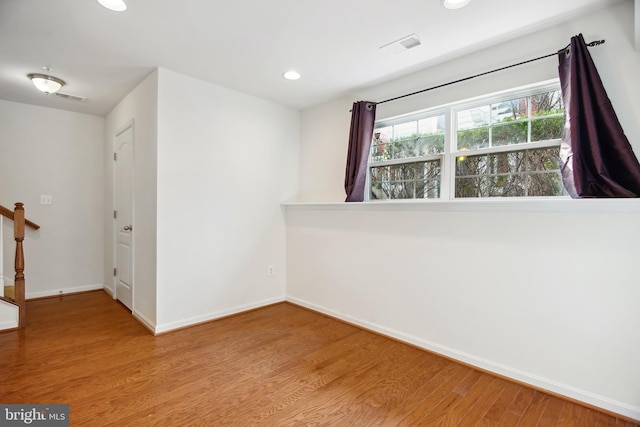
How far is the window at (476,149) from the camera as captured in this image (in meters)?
2.26

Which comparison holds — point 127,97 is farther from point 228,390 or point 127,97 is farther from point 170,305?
point 228,390

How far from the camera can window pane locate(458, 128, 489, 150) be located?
2547 mm

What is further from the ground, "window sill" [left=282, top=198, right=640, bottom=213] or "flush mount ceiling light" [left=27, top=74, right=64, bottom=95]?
"flush mount ceiling light" [left=27, top=74, right=64, bottom=95]

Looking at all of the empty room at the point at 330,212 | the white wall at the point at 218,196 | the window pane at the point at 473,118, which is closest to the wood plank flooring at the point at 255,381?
the empty room at the point at 330,212

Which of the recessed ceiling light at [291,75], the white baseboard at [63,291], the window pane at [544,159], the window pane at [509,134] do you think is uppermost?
the recessed ceiling light at [291,75]

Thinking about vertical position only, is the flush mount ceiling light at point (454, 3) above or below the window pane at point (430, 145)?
above

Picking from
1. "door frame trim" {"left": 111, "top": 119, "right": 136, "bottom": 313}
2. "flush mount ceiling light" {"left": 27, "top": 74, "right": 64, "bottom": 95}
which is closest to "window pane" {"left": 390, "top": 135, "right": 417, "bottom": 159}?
"door frame trim" {"left": 111, "top": 119, "right": 136, "bottom": 313}

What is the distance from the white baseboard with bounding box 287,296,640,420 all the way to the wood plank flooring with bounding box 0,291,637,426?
0.20 feet

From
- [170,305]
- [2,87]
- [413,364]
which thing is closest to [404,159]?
[413,364]

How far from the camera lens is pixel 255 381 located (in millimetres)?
2121

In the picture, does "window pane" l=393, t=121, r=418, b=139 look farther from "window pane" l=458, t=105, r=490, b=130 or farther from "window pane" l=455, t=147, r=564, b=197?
"window pane" l=455, t=147, r=564, b=197

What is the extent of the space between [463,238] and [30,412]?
2983 millimetres

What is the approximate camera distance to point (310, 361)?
2.41m

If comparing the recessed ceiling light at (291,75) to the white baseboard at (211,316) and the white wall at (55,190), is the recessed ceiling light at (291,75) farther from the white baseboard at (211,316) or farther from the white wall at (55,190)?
the white wall at (55,190)
